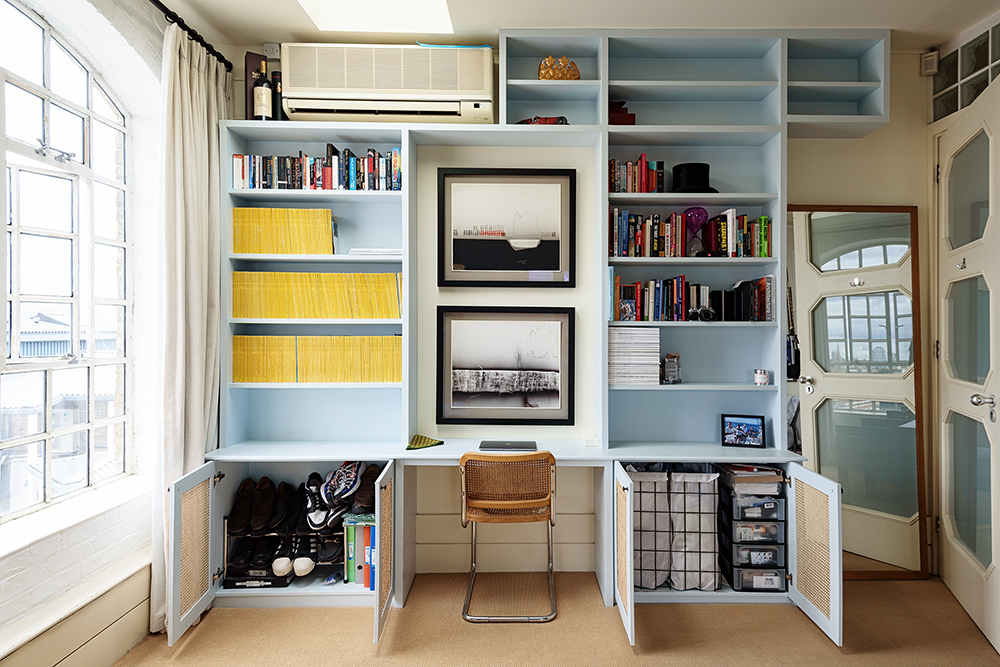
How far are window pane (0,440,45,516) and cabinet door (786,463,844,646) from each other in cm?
314

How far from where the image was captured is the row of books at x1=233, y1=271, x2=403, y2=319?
2.65 m

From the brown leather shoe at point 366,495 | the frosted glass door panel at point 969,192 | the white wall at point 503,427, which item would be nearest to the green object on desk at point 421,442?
the white wall at point 503,427

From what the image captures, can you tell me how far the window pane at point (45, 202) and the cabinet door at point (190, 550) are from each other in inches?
45.0

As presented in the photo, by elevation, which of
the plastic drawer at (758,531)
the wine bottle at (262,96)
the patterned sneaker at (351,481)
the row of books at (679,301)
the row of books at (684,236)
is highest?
the wine bottle at (262,96)

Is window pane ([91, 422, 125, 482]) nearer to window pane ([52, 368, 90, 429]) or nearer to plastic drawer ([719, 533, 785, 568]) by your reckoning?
window pane ([52, 368, 90, 429])

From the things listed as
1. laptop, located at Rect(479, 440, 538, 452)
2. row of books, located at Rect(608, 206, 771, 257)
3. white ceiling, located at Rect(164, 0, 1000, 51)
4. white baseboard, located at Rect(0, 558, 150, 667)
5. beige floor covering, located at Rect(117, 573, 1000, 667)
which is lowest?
beige floor covering, located at Rect(117, 573, 1000, 667)

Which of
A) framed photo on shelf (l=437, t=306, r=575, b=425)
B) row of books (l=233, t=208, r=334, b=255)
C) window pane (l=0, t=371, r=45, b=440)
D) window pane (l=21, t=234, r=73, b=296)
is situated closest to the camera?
window pane (l=0, t=371, r=45, b=440)

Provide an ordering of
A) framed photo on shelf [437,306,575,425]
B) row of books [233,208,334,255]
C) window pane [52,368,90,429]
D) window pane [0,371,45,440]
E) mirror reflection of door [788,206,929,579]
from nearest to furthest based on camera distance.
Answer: window pane [0,371,45,440], window pane [52,368,90,429], row of books [233,208,334,255], mirror reflection of door [788,206,929,579], framed photo on shelf [437,306,575,425]

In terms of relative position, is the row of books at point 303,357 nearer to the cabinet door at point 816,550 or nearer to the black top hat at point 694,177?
the black top hat at point 694,177

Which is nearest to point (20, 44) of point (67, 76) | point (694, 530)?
point (67, 76)

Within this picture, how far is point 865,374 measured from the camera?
2773 mm

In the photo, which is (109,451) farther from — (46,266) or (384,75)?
(384,75)

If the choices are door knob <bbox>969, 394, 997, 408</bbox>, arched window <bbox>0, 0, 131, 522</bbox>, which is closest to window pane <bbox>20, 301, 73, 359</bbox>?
arched window <bbox>0, 0, 131, 522</bbox>

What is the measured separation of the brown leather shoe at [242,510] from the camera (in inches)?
101
